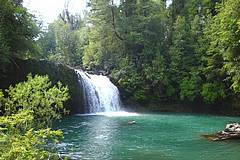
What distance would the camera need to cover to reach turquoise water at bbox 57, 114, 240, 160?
1481 centimetres

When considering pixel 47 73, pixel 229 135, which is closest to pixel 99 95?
pixel 47 73

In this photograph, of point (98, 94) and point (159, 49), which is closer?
point (98, 94)

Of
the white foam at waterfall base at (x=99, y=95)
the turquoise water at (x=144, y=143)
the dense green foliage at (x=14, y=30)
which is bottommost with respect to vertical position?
the turquoise water at (x=144, y=143)

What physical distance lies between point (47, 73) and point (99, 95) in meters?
5.88

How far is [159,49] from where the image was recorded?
3900 centimetres

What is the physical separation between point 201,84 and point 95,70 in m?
12.3

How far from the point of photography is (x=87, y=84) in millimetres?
34656

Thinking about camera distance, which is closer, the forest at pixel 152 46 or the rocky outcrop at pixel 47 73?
the rocky outcrop at pixel 47 73

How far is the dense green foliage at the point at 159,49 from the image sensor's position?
1373 inches

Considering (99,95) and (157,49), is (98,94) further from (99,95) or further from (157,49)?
(157,49)

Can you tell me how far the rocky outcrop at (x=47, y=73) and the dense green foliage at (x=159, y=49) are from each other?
17.7 feet

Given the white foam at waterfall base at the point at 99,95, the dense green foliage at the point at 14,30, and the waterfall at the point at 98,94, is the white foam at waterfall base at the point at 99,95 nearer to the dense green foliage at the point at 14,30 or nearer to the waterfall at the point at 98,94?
the waterfall at the point at 98,94

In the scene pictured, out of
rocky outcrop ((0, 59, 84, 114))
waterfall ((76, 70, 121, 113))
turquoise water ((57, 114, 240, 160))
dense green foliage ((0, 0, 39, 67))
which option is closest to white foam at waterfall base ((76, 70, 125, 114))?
waterfall ((76, 70, 121, 113))

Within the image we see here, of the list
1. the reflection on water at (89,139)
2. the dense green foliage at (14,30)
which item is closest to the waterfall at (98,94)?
the dense green foliage at (14,30)
